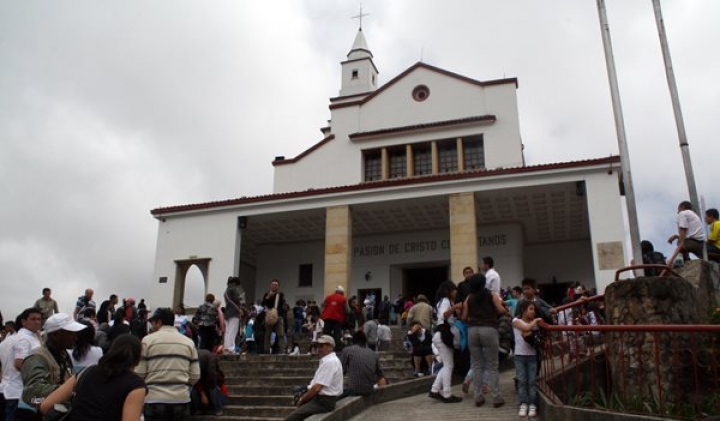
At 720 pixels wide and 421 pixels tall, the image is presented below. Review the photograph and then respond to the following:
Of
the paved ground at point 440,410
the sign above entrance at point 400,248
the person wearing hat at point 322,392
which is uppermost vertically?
the sign above entrance at point 400,248

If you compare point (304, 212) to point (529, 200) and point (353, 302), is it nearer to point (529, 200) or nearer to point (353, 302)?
point (353, 302)

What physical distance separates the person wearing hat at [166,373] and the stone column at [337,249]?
12.4m

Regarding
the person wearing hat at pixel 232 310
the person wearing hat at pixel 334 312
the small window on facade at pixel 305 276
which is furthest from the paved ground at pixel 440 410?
the small window on facade at pixel 305 276

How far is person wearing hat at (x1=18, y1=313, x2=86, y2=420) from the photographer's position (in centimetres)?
459

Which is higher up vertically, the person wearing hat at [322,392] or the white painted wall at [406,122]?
the white painted wall at [406,122]

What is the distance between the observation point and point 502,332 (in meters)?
9.41

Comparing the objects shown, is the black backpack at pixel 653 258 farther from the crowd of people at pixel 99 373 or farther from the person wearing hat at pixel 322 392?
the crowd of people at pixel 99 373

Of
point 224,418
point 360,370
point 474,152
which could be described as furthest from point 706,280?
point 474,152

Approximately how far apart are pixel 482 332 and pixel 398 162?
16.7 meters

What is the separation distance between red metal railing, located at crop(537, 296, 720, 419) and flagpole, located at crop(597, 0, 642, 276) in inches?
84.5

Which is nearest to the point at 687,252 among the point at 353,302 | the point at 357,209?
the point at 353,302

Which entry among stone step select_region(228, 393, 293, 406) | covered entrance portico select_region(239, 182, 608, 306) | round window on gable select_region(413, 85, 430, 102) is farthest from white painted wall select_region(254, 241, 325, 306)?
stone step select_region(228, 393, 293, 406)

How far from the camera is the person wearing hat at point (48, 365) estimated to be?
4.59 meters

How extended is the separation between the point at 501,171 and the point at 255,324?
8776 millimetres
